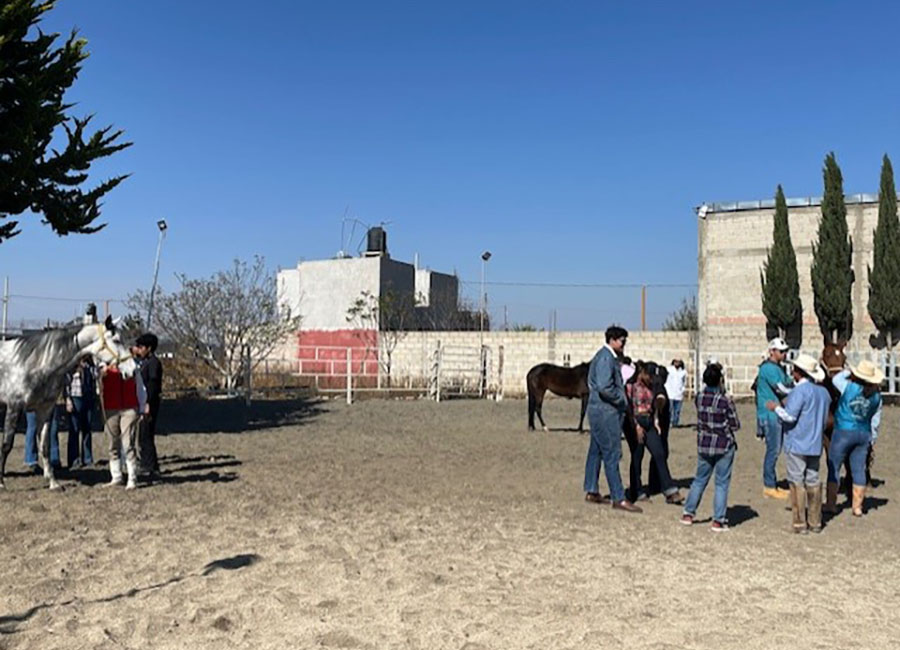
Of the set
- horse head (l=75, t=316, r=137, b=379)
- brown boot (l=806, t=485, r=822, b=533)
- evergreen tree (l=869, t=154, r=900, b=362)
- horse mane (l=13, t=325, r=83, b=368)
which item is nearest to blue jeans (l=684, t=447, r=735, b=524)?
brown boot (l=806, t=485, r=822, b=533)

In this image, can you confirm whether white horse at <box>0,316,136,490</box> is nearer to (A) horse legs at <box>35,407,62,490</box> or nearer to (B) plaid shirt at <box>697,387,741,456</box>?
(A) horse legs at <box>35,407,62,490</box>

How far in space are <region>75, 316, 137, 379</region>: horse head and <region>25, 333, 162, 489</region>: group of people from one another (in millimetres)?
142

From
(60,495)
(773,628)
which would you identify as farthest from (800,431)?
(60,495)

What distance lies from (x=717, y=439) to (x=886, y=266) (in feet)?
83.0

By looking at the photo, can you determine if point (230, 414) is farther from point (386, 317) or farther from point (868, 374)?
point (386, 317)

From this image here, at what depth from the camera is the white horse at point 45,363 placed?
8.61 meters

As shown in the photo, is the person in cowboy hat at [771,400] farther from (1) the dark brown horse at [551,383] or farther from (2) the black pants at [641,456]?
(1) the dark brown horse at [551,383]

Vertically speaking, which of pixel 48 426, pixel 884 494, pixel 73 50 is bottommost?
pixel 884 494

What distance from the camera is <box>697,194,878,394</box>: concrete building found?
1200 inches

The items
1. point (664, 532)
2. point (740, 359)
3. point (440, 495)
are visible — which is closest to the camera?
point (664, 532)

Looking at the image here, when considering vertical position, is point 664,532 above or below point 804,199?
below

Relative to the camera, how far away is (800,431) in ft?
23.8

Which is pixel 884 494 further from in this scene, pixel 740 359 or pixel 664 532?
pixel 740 359

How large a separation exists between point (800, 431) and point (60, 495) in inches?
278
